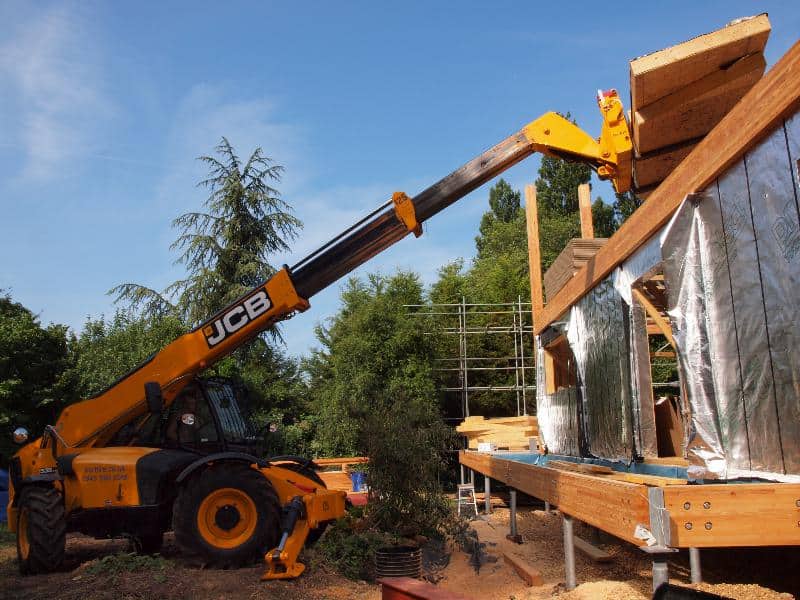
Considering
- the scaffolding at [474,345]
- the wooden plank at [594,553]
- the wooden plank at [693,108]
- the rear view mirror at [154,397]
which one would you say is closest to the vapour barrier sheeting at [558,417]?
the wooden plank at [594,553]

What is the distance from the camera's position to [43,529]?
764 cm

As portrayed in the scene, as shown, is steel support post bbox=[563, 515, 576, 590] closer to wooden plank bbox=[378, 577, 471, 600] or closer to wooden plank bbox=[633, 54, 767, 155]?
wooden plank bbox=[378, 577, 471, 600]

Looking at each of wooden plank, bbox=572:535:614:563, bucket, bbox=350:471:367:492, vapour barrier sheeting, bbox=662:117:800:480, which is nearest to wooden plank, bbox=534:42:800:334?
vapour barrier sheeting, bbox=662:117:800:480

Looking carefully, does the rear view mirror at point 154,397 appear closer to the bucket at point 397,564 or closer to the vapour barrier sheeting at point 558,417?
the bucket at point 397,564

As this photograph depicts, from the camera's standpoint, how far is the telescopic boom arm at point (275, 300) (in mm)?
7648

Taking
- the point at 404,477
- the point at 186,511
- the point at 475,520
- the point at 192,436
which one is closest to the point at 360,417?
the point at 404,477

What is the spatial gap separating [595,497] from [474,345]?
19172 millimetres

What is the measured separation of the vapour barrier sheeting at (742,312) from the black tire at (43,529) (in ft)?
20.9

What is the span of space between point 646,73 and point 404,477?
6.01 m

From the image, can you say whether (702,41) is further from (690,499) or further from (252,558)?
(252,558)

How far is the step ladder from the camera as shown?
1584 cm

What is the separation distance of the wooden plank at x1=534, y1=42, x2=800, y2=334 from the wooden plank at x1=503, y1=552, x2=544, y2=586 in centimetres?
344

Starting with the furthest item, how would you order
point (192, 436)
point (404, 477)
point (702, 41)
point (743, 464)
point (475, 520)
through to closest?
point (475, 520)
point (404, 477)
point (192, 436)
point (702, 41)
point (743, 464)

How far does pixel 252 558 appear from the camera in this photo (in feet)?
24.3
